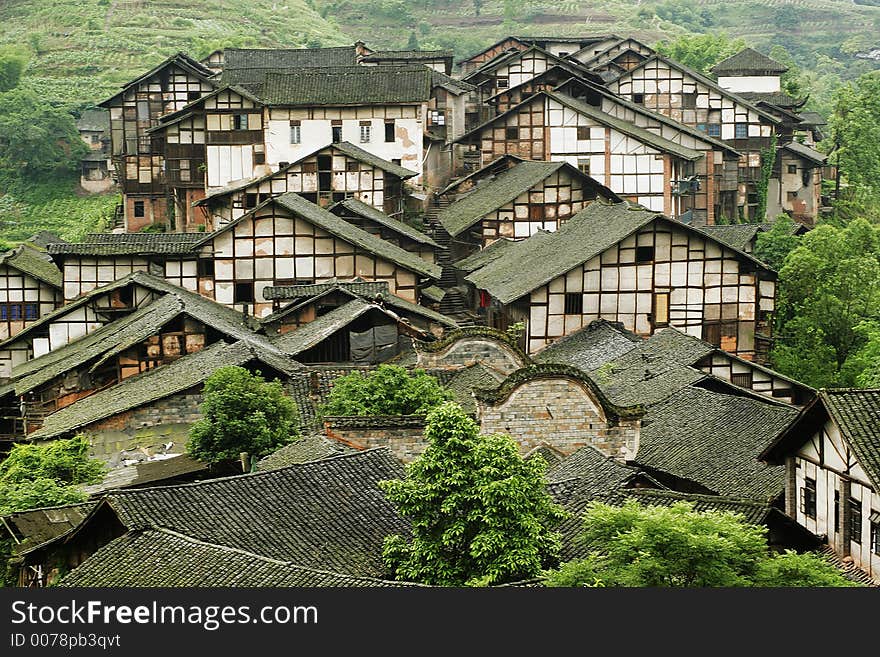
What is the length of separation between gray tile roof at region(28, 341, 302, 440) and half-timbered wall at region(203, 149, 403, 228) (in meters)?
22.3

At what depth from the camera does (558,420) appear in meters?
38.5

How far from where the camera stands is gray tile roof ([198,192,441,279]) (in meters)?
61.2

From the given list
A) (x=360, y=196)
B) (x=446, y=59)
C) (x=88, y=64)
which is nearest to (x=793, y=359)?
(x=360, y=196)

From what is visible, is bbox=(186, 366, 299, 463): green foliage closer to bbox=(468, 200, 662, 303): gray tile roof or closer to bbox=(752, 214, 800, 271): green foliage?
bbox=(468, 200, 662, 303): gray tile roof

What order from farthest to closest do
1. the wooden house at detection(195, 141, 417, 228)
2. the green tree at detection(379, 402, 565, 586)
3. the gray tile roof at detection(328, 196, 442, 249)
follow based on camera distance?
the wooden house at detection(195, 141, 417, 228), the gray tile roof at detection(328, 196, 442, 249), the green tree at detection(379, 402, 565, 586)

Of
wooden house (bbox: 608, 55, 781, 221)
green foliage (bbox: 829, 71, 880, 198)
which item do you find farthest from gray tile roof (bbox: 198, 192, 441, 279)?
green foliage (bbox: 829, 71, 880, 198)

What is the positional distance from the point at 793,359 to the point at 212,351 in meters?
21.5

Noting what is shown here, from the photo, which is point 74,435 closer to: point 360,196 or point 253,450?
point 253,450

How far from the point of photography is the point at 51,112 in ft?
362

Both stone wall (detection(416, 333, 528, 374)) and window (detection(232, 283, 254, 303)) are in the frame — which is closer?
stone wall (detection(416, 333, 528, 374))

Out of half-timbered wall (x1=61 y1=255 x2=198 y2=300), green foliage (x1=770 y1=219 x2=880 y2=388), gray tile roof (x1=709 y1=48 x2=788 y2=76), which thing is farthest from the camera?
gray tile roof (x1=709 y1=48 x2=788 y2=76)

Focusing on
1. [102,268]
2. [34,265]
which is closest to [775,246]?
[102,268]

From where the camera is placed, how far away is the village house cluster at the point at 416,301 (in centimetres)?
3022

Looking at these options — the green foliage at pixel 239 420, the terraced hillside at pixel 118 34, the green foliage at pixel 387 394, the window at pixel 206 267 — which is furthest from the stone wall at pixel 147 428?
the terraced hillside at pixel 118 34
